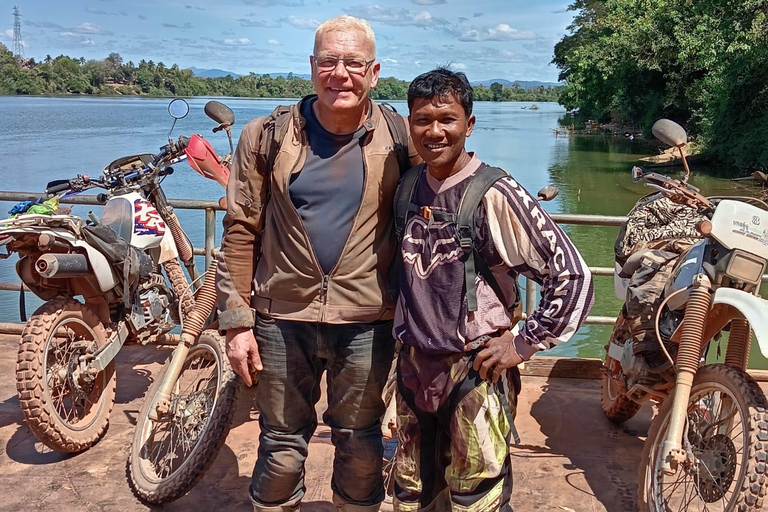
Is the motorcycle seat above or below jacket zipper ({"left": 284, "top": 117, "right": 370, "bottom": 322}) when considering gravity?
below

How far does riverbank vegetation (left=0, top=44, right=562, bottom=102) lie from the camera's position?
69.1m

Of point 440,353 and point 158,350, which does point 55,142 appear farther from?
point 440,353

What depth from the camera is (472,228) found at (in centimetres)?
188

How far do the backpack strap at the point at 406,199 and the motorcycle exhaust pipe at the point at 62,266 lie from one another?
167 cm

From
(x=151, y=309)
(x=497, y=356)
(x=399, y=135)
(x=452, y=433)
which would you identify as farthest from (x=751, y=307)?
(x=151, y=309)

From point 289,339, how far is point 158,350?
233 cm

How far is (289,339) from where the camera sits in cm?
217

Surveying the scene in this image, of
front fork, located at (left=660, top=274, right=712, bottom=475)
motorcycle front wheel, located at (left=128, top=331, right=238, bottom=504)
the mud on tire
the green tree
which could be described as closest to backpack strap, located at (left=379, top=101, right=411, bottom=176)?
front fork, located at (left=660, top=274, right=712, bottom=475)

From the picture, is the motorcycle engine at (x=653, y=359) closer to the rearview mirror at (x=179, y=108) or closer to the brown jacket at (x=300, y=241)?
the brown jacket at (x=300, y=241)

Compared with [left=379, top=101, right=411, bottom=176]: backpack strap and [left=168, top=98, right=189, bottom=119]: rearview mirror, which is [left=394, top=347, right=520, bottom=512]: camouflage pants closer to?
[left=379, top=101, right=411, bottom=176]: backpack strap

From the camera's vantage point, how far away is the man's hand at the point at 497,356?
6.23ft

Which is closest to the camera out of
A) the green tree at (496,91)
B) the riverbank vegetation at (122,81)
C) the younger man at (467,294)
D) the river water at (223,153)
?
the younger man at (467,294)

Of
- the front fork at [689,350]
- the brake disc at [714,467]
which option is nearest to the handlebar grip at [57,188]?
the front fork at [689,350]

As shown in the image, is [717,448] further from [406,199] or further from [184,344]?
[184,344]
